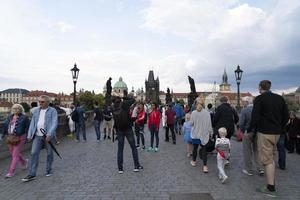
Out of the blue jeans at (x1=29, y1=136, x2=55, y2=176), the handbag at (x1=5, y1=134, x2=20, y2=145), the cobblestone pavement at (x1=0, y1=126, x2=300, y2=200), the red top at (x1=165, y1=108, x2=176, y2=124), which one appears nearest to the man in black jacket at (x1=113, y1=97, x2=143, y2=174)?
the cobblestone pavement at (x1=0, y1=126, x2=300, y2=200)

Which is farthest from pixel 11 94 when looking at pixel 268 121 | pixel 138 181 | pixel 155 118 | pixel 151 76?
pixel 268 121

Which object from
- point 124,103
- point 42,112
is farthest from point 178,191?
point 42,112

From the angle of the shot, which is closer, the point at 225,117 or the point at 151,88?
the point at 225,117

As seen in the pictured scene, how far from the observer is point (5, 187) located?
7.20 metres

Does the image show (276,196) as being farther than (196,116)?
No

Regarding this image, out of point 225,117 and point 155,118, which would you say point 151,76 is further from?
point 225,117

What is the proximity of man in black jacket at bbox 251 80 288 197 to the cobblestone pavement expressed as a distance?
707 mm

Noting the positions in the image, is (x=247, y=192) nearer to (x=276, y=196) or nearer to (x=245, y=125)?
(x=276, y=196)

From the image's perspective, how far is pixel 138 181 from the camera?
7648mm

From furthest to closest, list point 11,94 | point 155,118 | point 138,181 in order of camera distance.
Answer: point 11,94 → point 155,118 → point 138,181

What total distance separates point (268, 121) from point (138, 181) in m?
2.93

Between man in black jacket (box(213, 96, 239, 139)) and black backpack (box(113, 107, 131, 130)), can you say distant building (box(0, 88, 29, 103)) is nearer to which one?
black backpack (box(113, 107, 131, 130))

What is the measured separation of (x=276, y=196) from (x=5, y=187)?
5.17m

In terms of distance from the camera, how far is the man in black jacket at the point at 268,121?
21.9 feet
